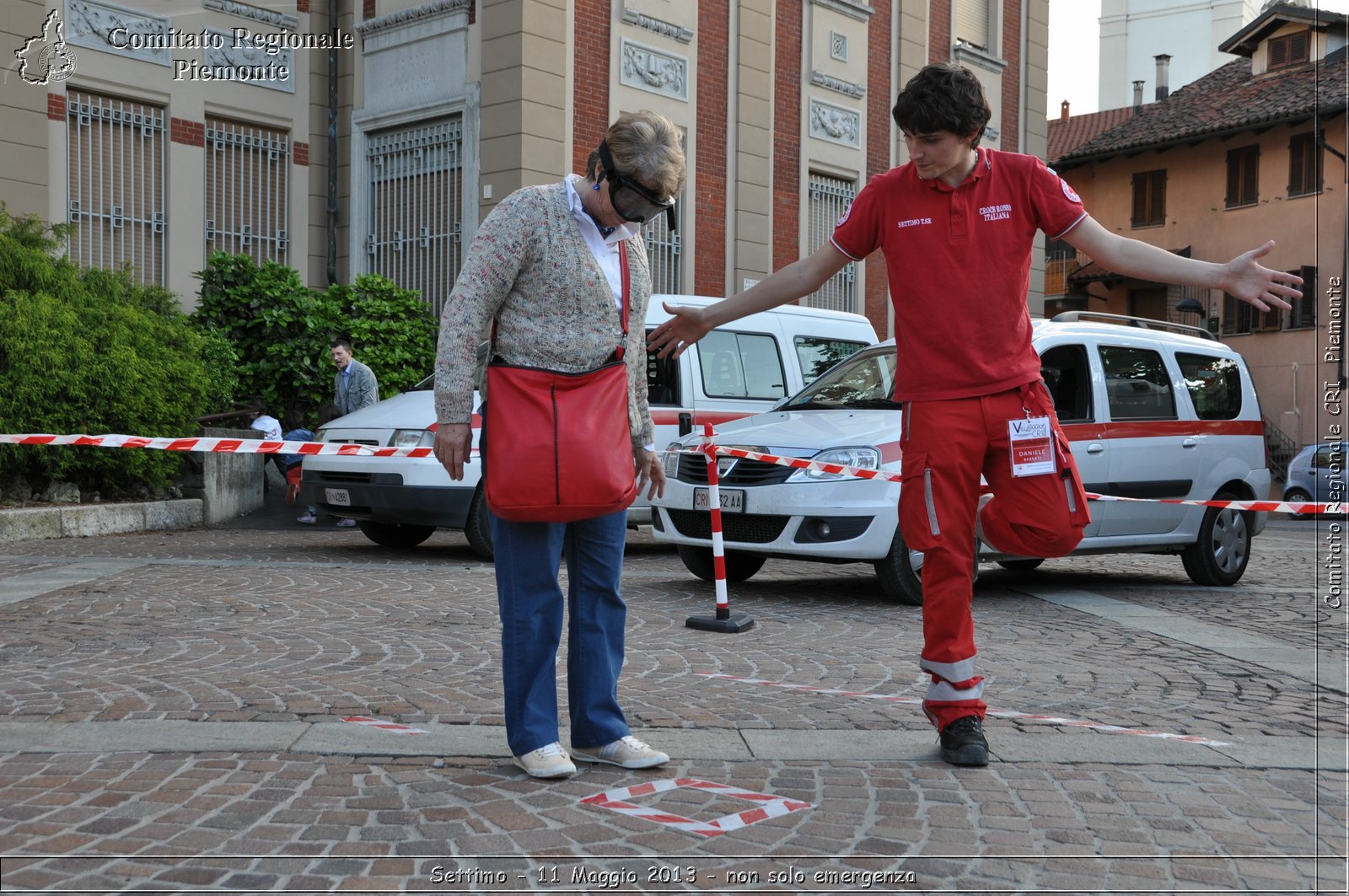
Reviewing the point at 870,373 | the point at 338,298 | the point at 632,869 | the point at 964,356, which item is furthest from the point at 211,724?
the point at 338,298

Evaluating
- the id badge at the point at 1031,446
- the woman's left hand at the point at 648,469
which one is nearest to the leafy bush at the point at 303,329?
the woman's left hand at the point at 648,469

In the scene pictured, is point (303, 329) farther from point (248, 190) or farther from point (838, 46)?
point (838, 46)

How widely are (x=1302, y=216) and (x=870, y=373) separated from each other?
31484mm

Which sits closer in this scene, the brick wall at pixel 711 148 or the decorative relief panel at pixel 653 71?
the decorative relief panel at pixel 653 71

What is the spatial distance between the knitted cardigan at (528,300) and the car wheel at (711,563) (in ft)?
16.3

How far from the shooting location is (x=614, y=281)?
159 inches

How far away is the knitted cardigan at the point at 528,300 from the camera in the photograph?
12.5 ft

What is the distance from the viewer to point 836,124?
21.8 m

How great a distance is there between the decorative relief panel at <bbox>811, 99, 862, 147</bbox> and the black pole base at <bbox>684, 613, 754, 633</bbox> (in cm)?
1551

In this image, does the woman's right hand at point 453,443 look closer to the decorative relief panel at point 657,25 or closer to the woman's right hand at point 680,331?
the woman's right hand at point 680,331

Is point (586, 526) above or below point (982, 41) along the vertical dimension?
below

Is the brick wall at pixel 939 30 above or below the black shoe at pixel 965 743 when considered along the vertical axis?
above

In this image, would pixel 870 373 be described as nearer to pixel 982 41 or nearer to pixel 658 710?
pixel 658 710

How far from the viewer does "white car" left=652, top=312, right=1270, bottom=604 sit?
7984 mm
